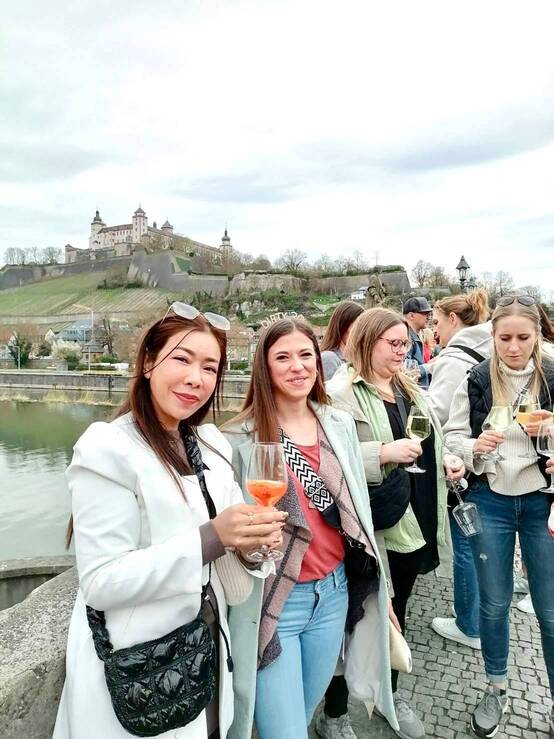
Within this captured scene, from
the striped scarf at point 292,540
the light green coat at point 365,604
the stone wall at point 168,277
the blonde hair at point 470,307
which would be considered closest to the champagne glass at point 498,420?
the light green coat at point 365,604

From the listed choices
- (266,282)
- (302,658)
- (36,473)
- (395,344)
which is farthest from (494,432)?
(266,282)

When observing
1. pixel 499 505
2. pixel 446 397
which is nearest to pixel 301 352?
pixel 499 505

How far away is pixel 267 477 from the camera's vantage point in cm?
138

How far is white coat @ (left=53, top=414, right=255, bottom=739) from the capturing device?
1.13 m

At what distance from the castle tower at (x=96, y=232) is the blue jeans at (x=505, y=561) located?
109 metres

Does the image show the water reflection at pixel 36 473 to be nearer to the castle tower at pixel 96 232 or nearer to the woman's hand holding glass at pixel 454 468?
the woman's hand holding glass at pixel 454 468

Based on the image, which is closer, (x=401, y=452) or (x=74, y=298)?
(x=401, y=452)

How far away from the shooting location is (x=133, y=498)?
1.22 m

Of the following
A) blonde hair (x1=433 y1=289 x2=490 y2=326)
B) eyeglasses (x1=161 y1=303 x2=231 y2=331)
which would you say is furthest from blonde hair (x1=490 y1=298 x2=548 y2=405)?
eyeglasses (x1=161 y1=303 x2=231 y2=331)

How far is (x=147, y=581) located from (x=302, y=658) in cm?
93

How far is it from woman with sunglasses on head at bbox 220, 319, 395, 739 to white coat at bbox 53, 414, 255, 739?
39cm

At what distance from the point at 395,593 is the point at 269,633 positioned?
3.29 feet

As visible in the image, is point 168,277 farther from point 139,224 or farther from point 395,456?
point 395,456

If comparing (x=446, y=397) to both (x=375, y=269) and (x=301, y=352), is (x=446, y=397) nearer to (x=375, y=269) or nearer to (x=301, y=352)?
(x=301, y=352)
